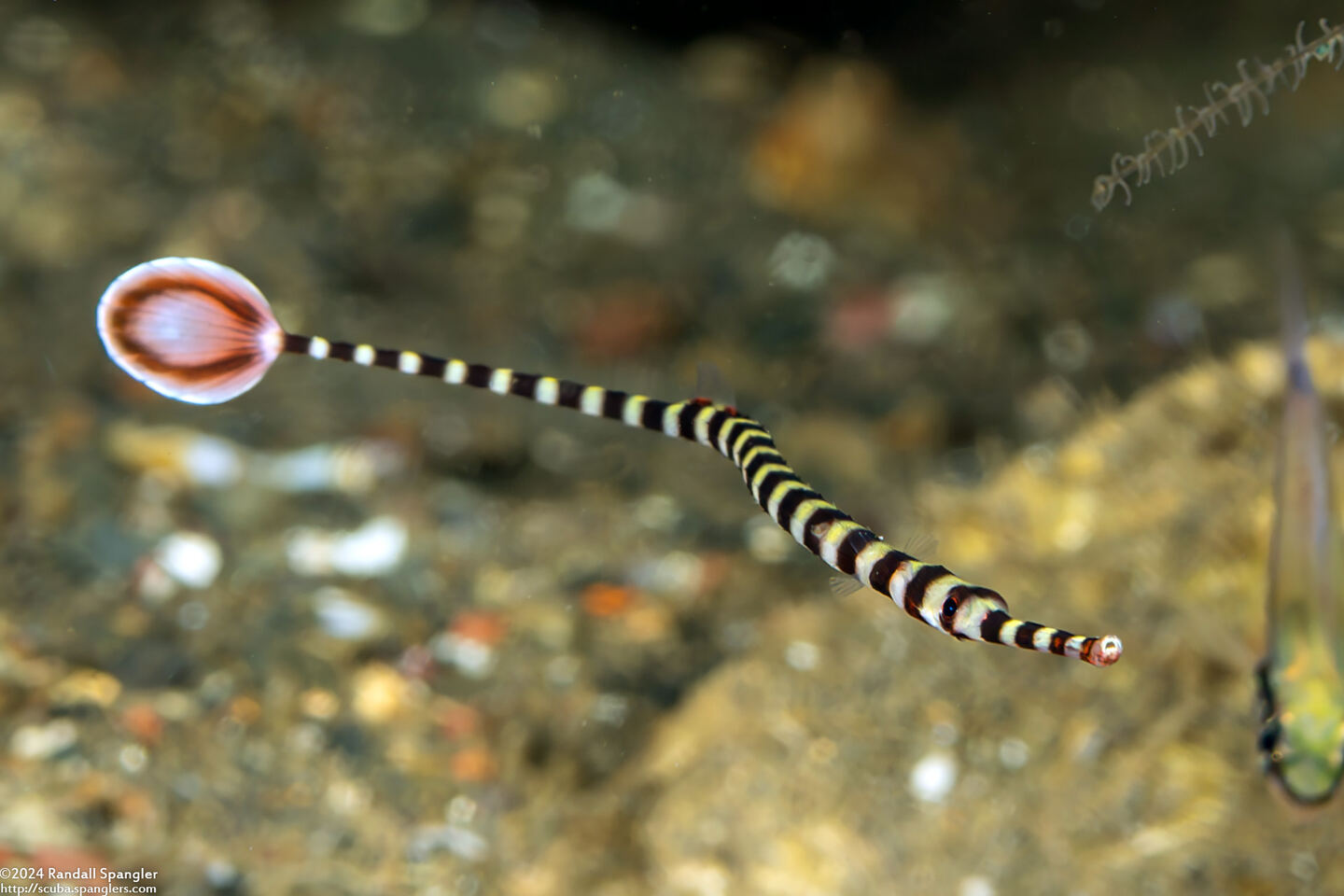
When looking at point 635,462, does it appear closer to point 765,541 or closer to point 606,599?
point 765,541

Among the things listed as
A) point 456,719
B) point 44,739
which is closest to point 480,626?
point 456,719

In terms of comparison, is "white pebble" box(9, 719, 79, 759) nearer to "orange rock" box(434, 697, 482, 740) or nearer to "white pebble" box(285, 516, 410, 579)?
"white pebble" box(285, 516, 410, 579)

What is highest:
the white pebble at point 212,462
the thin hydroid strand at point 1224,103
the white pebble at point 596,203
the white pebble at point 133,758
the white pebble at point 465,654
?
the white pebble at point 596,203

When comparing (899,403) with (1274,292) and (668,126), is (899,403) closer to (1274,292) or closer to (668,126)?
(1274,292)

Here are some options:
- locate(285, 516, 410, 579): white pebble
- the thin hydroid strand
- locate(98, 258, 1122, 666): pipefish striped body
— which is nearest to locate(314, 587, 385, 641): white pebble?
locate(285, 516, 410, 579): white pebble

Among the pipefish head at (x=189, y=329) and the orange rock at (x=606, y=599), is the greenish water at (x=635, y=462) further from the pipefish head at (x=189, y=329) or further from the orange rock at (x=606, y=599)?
the pipefish head at (x=189, y=329)

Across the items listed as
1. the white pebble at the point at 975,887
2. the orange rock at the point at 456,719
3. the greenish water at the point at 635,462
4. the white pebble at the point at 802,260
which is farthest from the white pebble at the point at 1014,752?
the white pebble at the point at 802,260
